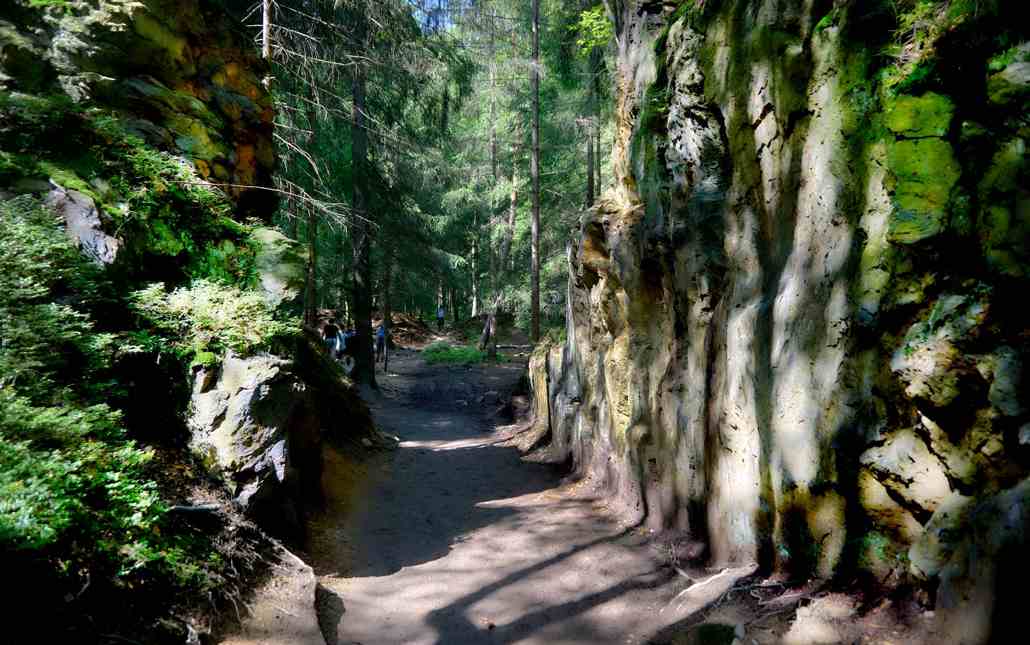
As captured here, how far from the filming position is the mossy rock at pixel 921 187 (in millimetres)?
3449

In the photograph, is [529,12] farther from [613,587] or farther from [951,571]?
[951,571]

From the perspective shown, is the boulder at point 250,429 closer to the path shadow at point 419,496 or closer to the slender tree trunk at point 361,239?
the path shadow at point 419,496

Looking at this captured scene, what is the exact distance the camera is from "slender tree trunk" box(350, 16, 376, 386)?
13.5 m

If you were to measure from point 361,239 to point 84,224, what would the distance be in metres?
9.29

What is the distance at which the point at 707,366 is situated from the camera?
6020 millimetres

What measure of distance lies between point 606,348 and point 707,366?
10.7ft

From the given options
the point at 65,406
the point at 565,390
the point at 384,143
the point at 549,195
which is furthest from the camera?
the point at 549,195

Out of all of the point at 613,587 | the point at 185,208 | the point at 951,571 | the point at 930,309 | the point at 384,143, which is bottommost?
the point at 613,587

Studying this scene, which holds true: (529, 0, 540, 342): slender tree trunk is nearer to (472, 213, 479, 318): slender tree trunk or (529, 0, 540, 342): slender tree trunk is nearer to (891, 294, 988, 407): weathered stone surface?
(472, 213, 479, 318): slender tree trunk

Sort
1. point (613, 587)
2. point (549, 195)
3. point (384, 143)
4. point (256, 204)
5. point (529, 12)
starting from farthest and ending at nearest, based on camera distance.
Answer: point (549, 195) → point (529, 12) → point (384, 143) → point (256, 204) → point (613, 587)

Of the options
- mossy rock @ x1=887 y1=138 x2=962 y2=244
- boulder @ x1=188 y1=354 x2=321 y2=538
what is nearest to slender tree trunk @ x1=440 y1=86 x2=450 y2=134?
boulder @ x1=188 y1=354 x2=321 y2=538

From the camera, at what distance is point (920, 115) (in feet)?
11.9

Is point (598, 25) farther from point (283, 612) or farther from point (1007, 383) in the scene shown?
point (283, 612)

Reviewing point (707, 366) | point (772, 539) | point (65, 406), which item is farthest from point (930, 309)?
point (65, 406)
